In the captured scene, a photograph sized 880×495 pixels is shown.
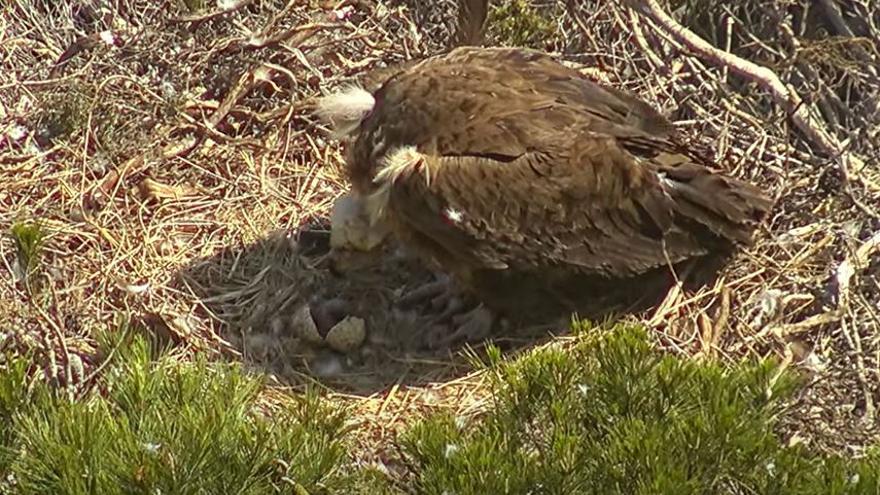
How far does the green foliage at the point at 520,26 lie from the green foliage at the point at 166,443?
2.69m

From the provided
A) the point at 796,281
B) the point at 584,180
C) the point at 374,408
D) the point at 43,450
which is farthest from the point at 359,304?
the point at 43,450

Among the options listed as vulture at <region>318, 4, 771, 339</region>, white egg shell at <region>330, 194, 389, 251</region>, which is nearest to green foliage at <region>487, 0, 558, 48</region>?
vulture at <region>318, 4, 771, 339</region>

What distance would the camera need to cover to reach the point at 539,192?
525 centimetres

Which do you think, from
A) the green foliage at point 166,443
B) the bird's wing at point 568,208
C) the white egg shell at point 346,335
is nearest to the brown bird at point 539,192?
the bird's wing at point 568,208

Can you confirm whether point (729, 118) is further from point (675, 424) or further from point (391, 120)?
point (675, 424)

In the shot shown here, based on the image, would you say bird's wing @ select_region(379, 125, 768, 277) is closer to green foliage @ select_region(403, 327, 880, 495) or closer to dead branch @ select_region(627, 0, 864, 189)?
dead branch @ select_region(627, 0, 864, 189)

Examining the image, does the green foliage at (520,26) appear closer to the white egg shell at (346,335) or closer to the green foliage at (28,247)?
the white egg shell at (346,335)

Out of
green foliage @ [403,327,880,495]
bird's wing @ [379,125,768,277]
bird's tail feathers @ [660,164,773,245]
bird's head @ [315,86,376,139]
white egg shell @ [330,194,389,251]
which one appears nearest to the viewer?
green foliage @ [403,327,880,495]

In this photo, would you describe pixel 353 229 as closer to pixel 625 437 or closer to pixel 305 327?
pixel 305 327

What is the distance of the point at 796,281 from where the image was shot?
212 inches

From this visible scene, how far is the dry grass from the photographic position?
5238 millimetres

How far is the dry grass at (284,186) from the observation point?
524cm

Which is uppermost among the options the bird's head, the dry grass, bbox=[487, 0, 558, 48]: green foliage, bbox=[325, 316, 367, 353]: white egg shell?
the bird's head

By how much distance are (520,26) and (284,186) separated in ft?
3.91
